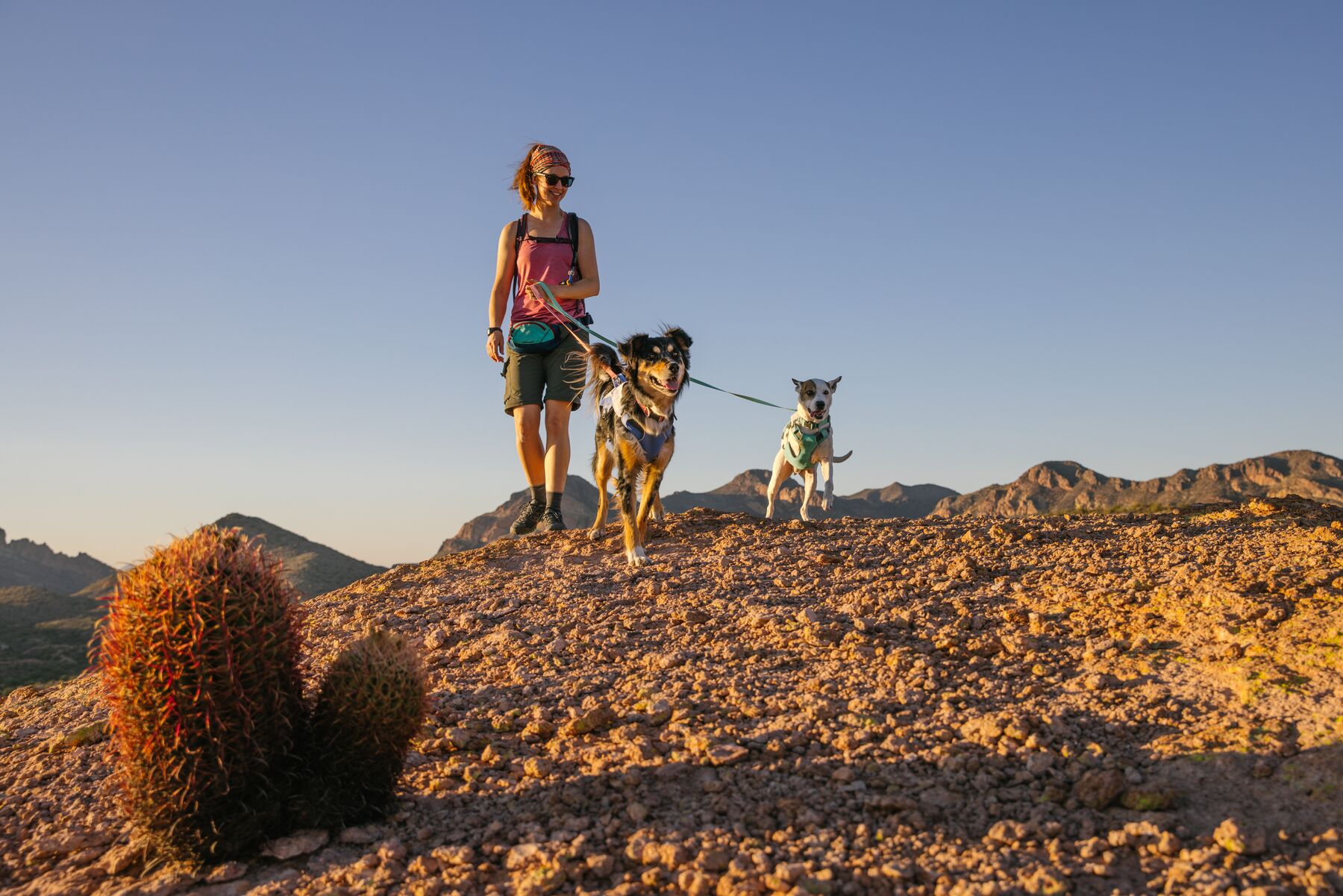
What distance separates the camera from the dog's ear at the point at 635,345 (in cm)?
808

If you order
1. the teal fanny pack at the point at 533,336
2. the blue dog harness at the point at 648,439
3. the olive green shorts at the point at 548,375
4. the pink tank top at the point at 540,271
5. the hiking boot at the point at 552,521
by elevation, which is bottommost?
the hiking boot at the point at 552,521

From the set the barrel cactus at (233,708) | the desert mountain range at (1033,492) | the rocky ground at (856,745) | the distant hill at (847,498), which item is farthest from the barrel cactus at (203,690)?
the distant hill at (847,498)

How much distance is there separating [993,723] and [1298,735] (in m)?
1.13

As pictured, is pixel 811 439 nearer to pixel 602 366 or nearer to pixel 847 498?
pixel 602 366

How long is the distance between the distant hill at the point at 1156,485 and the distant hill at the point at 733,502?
11.9 ft

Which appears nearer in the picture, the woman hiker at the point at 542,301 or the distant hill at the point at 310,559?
the woman hiker at the point at 542,301

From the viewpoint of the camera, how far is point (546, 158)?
8242mm

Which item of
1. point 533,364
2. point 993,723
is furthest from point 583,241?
point 993,723

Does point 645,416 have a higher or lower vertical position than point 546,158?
lower

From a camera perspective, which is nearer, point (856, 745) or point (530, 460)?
point (856, 745)

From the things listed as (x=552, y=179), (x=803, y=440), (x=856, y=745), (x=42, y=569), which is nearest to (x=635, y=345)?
(x=552, y=179)

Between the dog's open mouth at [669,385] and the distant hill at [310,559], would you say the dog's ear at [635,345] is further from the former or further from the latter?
the distant hill at [310,559]

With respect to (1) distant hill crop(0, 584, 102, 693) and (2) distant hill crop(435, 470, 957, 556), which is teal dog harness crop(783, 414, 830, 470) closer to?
(1) distant hill crop(0, 584, 102, 693)

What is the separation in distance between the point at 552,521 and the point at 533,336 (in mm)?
1993
